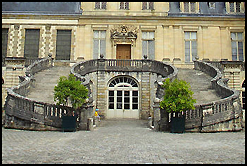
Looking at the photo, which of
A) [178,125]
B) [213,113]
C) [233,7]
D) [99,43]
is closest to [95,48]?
[99,43]

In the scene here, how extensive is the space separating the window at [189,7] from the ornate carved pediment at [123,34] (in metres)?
5.38

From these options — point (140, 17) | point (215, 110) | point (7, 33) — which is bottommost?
point (215, 110)

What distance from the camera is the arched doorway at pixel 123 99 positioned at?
1675cm

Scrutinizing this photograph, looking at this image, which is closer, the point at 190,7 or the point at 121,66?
the point at 121,66

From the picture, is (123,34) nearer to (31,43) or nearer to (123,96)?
(123,96)

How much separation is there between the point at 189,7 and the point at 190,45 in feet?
12.9

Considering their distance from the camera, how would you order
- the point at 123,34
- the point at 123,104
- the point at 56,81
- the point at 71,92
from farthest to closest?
the point at 123,34 → the point at 123,104 → the point at 56,81 → the point at 71,92

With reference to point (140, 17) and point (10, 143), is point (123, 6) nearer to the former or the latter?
point (140, 17)

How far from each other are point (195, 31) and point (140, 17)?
5416mm

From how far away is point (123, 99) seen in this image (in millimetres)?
16844

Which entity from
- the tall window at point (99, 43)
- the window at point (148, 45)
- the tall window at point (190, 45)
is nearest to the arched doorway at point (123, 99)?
the window at point (148, 45)

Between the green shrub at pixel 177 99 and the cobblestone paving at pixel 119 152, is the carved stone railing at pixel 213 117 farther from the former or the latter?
the cobblestone paving at pixel 119 152

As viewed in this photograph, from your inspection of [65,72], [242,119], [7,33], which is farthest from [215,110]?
[7,33]

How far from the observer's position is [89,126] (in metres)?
11.0
